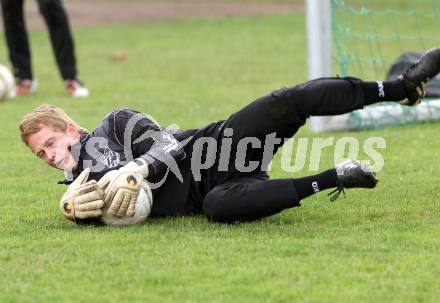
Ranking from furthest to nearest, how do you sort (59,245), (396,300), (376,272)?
(59,245) < (376,272) < (396,300)

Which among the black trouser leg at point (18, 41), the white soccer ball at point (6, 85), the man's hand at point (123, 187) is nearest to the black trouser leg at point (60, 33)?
the black trouser leg at point (18, 41)

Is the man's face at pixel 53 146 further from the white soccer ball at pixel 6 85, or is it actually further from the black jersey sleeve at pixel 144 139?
the white soccer ball at pixel 6 85

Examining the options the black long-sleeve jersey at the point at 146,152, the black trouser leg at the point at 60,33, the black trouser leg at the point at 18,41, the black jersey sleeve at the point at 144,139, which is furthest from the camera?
the black trouser leg at the point at 18,41

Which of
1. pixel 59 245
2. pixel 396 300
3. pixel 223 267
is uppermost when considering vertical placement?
pixel 396 300

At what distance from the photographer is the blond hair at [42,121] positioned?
15.7 ft

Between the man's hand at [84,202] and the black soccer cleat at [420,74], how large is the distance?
1.63 m

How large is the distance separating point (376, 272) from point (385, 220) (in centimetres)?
91

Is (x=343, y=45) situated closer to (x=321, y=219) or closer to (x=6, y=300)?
(x=321, y=219)

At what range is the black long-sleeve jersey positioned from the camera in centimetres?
486

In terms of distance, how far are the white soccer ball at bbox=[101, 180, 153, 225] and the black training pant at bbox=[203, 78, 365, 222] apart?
0.97 feet

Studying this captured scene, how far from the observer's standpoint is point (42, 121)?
15.7 feet

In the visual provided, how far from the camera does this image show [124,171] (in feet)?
15.1

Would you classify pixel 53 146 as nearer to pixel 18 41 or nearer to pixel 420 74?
pixel 420 74

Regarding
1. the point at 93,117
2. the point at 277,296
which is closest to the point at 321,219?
the point at 277,296
